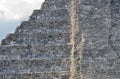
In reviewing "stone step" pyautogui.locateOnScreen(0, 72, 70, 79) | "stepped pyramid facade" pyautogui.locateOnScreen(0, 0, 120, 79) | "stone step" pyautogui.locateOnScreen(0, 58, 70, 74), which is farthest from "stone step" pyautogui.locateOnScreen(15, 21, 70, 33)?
"stone step" pyautogui.locateOnScreen(0, 72, 70, 79)

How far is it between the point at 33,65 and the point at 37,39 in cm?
171

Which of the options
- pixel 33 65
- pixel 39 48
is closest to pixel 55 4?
pixel 39 48

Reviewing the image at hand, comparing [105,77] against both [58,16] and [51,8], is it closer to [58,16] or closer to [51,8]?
[58,16]

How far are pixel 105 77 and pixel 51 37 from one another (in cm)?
508

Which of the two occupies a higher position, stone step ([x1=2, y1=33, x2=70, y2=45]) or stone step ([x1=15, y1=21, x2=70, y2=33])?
stone step ([x1=15, y1=21, x2=70, y2=33])

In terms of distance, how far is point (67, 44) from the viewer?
21.2 metres

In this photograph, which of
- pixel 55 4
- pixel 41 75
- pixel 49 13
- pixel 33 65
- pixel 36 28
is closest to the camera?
pixel 41 75

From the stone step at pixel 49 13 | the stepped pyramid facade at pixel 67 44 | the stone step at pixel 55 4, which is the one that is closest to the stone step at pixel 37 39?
the stepped pyramid facade at pixel 67 44

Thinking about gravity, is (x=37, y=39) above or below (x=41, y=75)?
above

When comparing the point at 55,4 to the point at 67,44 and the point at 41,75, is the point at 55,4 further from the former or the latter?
the point at 41,75

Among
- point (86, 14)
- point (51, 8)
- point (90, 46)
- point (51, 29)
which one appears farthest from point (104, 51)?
point (51, 8)

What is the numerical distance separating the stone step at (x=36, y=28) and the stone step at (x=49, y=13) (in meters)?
0.74

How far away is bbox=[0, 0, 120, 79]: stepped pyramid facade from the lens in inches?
705

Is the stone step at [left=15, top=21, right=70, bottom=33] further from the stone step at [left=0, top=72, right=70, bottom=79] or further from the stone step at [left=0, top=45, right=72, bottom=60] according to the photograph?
the stone step at [left=0, top=72, right=70, bottom=79]
